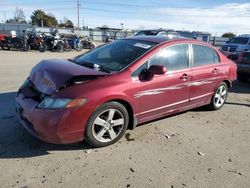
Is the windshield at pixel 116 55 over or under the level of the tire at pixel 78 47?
over

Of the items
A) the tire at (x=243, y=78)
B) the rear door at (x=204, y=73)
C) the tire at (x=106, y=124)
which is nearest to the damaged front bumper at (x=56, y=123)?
the tire at (x=106, y=124)

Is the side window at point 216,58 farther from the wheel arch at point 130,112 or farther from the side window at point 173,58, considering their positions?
the wheel arch at point 130,112

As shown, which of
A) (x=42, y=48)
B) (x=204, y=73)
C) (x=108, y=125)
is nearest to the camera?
(x=108, y=125)

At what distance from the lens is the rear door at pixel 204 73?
5.50 meters

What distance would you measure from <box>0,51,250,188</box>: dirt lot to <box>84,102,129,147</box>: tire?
135 mm

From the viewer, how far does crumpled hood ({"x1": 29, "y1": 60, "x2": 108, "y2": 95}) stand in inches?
159

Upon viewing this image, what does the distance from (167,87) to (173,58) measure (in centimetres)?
56

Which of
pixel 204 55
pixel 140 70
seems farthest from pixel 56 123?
pixel 204 55

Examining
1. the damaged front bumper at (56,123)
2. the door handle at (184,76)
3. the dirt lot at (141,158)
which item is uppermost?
the door handle at (184,76)

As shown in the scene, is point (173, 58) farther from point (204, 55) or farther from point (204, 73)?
point (204, 55)

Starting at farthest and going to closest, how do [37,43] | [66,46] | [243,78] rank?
[66,46] → [37,43] → [243,78]

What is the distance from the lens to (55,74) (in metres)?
4.27

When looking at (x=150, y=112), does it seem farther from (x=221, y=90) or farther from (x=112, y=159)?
(x=221, y=90)

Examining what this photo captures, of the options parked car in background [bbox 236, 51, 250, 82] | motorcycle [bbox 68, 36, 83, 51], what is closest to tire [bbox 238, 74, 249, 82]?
parked car in background [bbox 236, 51, 250, 82]
